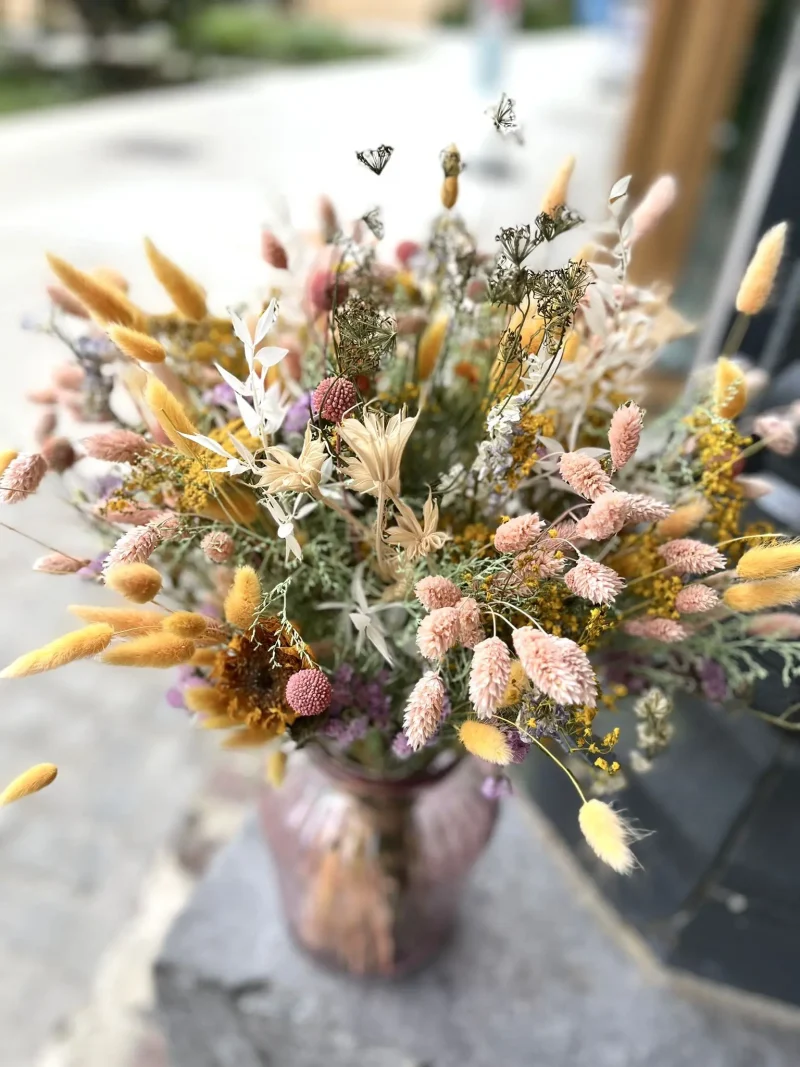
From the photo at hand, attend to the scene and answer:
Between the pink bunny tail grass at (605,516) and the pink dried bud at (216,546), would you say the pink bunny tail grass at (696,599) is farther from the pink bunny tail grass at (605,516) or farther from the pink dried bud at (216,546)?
the pink dried bud at (216,546)

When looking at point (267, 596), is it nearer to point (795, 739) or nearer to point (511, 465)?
point (511, 465)

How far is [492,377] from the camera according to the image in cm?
45

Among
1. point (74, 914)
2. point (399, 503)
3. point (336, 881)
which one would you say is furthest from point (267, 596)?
point (74, 914)

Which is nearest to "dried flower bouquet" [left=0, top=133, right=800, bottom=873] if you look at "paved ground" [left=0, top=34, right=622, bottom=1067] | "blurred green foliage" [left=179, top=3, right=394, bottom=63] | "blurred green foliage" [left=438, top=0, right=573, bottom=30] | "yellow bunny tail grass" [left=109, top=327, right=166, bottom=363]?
"yellow bunny tail grass" [left=109, top=327, right=166, bottom=363]

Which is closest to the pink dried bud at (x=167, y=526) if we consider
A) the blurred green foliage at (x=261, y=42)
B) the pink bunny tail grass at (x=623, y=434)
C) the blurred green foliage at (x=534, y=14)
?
the pink bunny tail grass at (x=623, y=434)

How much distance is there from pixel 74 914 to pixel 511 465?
38.4 inches

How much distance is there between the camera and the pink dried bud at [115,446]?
403 millimetres

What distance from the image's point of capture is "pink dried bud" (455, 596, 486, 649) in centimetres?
37

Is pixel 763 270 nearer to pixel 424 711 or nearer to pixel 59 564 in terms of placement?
pixel 424 711

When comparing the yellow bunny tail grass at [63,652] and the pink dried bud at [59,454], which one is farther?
the pink dried bud at [59,454]

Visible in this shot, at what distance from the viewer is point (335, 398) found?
364 millimetres

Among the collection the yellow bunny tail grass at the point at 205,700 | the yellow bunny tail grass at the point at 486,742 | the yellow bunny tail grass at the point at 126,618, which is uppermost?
the yellow bunny tail grass at the point at 126,618

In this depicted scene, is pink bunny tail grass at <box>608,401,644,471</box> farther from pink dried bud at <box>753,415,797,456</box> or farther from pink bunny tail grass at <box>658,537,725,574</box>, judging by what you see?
pink dried bud at <box>753,415,797,456</box>

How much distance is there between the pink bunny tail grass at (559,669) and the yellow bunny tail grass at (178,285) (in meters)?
0.28
